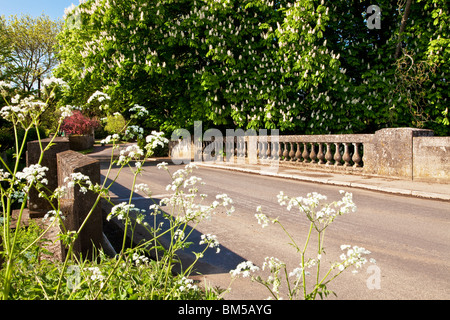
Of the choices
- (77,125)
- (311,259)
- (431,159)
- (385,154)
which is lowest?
(311,259)

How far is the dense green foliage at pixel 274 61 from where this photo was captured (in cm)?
1669

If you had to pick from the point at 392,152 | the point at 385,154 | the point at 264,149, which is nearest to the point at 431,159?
the point at 392,152

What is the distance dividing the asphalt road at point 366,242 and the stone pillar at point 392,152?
204 cm

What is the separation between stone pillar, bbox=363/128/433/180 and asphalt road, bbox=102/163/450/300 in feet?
6.70

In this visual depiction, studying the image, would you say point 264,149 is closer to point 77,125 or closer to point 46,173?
point 46,173

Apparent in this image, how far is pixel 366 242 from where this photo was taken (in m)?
5.18

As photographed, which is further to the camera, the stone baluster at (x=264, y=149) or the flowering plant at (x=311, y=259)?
the stone baluster at (x=264, y=149)

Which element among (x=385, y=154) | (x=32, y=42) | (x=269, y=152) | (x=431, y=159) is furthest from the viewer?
(x=32, y=42)

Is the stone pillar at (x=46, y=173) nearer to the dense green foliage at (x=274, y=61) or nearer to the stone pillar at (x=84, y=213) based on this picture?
the stone pillar at (x=84, y=213)

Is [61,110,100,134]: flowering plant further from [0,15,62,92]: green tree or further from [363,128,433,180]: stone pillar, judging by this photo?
[363,128,433,180]: stone pillar

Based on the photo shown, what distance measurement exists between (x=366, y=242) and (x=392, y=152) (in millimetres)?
6499

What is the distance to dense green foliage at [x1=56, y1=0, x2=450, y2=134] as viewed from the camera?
54.7ft

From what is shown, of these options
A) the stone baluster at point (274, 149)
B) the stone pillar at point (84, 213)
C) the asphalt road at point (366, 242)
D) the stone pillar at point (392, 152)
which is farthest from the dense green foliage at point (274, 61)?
the stone pillar at point (84, 213)

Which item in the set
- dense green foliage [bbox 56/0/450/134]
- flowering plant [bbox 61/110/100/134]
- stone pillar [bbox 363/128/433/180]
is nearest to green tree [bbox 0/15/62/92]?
flowering plant [bbox 61/110/100/134]
